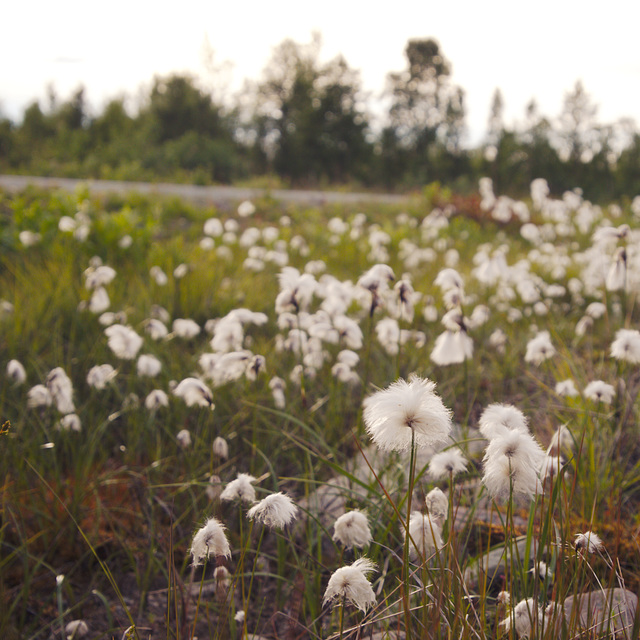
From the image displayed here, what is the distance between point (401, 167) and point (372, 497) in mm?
27192

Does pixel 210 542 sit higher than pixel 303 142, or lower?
lower

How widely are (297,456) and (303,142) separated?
24380mm

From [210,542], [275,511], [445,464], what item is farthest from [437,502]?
[210,542]

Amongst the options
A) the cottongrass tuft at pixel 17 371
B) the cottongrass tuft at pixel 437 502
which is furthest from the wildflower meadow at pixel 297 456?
the cottongrass tuft at pixel 17 371

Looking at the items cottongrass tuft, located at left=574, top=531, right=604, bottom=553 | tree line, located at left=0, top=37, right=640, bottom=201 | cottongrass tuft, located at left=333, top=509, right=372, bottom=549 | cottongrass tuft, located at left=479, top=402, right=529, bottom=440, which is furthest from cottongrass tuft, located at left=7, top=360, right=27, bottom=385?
tree line, located at left=0, top=37, right=640, bottom=201

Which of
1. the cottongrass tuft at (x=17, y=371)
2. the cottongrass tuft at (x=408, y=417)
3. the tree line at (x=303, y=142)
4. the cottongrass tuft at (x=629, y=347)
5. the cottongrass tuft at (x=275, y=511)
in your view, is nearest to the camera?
the cottongrass tuft at (x=408, y=417)

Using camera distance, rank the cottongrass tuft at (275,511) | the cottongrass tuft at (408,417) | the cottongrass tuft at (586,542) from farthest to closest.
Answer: the cottongrass tuft at (586,542), the cottongrass tuft at (275,511), the cottongrass tuft at (408,417)

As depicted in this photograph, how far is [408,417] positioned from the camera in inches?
46.6

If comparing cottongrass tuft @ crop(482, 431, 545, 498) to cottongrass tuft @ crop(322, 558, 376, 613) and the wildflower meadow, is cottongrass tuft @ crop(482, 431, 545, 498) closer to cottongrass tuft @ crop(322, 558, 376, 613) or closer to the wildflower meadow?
the wildflower meadow

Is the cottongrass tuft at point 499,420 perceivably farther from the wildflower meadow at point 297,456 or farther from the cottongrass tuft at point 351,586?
the cottongrass tuft at point 351,586

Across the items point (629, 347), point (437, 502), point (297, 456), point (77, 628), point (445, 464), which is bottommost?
point (77, 628)

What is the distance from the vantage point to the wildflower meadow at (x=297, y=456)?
143 cm

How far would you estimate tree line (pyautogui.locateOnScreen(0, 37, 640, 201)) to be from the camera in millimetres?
20219

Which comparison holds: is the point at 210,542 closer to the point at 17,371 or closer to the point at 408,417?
the point at 408,417
